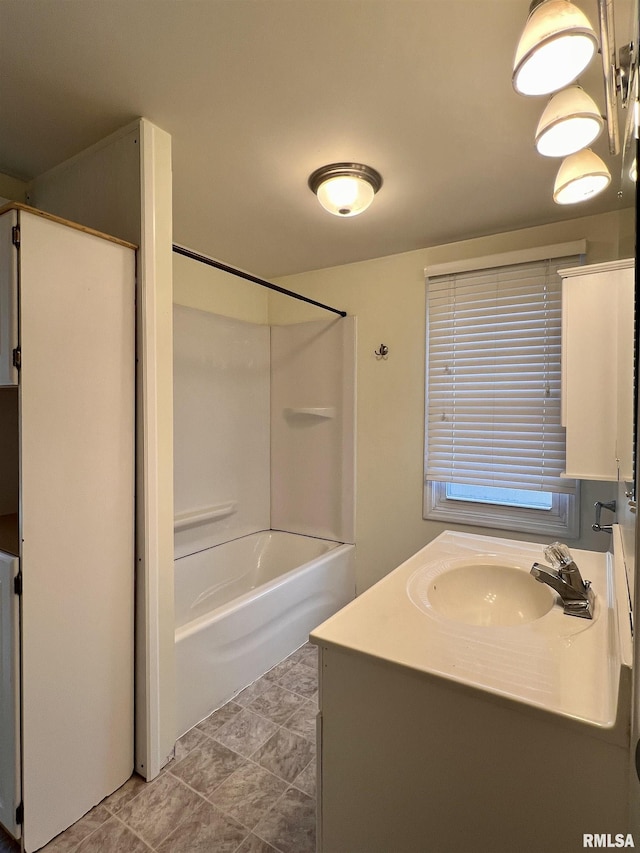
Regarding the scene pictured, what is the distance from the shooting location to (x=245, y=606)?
2.17 m

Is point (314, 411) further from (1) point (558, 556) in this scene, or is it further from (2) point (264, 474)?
(1) point (558, 556)

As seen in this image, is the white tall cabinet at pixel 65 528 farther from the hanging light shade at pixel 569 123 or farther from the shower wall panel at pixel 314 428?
the shower wall panel at pixel 314 428

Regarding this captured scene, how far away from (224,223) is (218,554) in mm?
2047

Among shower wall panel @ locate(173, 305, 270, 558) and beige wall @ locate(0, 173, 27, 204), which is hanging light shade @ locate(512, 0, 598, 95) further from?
shower wall panel @ locate(173, 305, 270, 558)

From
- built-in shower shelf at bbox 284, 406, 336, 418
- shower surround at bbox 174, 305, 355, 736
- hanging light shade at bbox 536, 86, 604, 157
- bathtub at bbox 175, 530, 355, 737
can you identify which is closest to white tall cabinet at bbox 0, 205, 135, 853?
bathtub at bbox 175, 530, 355, 737

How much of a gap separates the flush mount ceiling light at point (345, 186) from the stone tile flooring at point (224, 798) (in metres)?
2.26

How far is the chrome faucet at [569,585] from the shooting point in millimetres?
1186

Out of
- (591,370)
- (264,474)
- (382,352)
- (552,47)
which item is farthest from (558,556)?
(264,474)

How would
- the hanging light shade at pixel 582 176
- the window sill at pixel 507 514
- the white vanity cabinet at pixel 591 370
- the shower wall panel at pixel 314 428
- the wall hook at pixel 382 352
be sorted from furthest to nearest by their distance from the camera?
1. the shower wall panel at pixel 314 428
2. the wall hook at pixel 382 352
3. the window sill at pixel 507 514
4. the white vanity cabinet at pixel 591 370
5. the hanging light shade at pixel 582 176

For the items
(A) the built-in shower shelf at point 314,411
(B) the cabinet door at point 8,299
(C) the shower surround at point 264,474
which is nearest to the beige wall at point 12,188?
(B) the cabinet door at point 8,299

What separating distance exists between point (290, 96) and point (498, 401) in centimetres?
180

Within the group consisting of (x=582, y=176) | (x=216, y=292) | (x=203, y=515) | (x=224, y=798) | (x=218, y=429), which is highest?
(x=216, y=292)

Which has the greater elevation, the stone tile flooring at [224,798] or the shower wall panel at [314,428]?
the shower wall panel at [314,428]

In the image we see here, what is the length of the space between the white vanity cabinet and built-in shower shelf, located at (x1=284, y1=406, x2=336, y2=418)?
154cm
